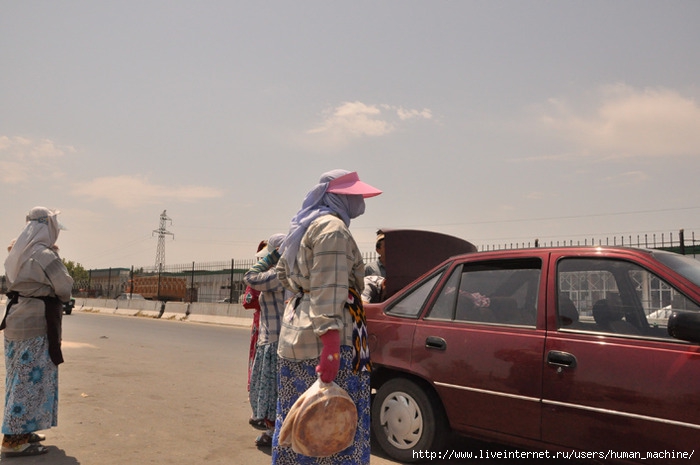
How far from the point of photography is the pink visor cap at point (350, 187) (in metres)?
3.33

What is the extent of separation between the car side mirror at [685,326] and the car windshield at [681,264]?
45cm

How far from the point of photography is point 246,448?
498 centimetres

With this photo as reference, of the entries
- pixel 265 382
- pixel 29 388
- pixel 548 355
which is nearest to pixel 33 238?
pixel 29 388

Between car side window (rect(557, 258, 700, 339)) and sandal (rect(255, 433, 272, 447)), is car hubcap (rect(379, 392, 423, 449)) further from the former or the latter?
car side window (rect(557, 258, 700, 339))

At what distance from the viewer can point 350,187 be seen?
11.1 ft

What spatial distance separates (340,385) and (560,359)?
1.54 m

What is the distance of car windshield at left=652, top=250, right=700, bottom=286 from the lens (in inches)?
146

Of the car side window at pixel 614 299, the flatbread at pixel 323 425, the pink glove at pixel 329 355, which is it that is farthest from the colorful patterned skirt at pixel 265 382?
the car side window at pixel 614 299

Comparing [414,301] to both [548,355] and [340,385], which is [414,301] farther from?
[340,385]

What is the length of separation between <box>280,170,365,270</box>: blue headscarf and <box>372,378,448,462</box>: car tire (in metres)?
1.79

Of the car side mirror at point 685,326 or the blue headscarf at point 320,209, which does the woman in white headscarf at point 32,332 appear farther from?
the car side mirror at point 685,326

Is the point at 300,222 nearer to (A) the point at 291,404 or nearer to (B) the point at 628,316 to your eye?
(A) the point at 291,404

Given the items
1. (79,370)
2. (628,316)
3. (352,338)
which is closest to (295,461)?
(352,338)

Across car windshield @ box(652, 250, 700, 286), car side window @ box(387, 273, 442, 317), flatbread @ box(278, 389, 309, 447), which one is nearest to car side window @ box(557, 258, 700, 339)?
car windshield @ box(652, 250, 700, 286)
